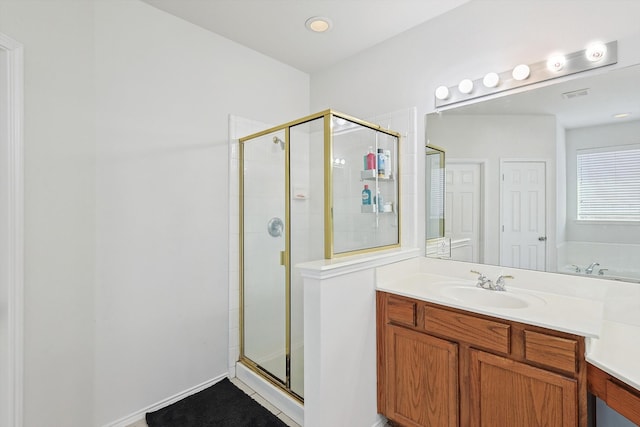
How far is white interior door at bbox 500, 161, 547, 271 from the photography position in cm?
176

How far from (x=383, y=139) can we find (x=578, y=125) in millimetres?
1091

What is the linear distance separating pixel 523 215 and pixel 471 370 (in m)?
0.93

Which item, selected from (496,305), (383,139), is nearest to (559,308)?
(496,305)

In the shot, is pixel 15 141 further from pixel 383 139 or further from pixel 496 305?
pixel 496 305

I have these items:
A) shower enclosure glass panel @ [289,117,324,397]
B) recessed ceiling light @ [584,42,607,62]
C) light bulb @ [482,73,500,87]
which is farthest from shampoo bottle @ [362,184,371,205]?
recessed ceiling light @ [584,42,607,62]

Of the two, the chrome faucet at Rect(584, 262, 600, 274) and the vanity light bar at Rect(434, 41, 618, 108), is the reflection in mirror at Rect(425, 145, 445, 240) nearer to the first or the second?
the vanity light bar at Rect(434, 41, 618, 108)

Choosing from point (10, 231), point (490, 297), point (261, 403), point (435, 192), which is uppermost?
point (435, 192)

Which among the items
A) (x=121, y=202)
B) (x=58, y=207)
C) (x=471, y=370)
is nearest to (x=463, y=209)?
(x=471, y=370)

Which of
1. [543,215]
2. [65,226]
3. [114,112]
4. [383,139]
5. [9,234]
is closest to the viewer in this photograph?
[9,234]

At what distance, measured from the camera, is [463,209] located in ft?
6.76

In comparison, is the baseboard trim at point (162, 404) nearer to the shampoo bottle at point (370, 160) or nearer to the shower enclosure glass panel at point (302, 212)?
the shower enclosure glass panel at point (302, 212)

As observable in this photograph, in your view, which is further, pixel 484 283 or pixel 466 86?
pixel 466 86

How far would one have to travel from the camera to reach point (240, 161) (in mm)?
2484

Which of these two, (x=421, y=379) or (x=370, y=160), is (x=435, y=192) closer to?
(x=370, y=160)
